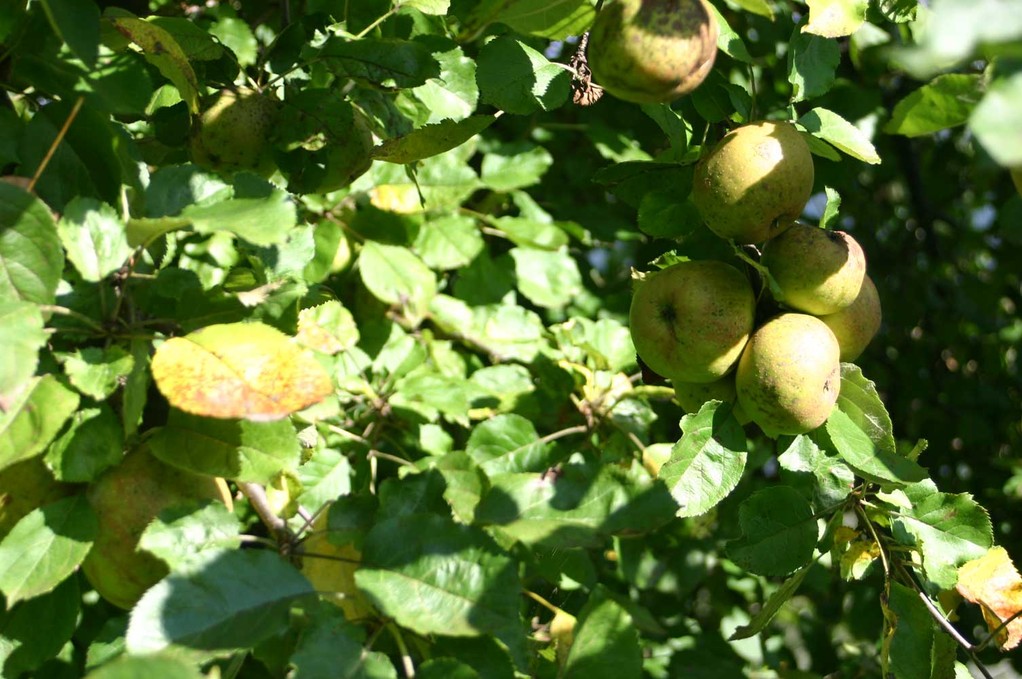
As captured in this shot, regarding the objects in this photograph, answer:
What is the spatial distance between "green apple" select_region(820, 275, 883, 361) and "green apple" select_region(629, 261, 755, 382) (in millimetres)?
132

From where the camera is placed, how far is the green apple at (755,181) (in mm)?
1206

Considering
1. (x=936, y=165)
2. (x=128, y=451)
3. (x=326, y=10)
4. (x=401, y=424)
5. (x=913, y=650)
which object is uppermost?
(x=326, y=10)

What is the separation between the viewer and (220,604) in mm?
960

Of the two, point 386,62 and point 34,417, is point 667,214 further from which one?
point 34,417

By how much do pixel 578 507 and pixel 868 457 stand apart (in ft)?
1.37

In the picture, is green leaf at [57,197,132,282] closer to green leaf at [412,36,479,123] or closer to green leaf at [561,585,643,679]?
green leaf at [412,36,479,123]

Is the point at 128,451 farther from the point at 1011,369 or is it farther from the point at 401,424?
the point at 1011,369

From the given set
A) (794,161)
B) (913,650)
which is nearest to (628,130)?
(794,161)

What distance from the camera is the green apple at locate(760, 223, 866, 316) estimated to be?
4.12ft

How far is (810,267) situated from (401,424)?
0.94 metres

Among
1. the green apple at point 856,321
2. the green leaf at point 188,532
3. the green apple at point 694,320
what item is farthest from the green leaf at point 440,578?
the green apple at point 856,321

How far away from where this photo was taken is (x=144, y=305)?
44.6 inches

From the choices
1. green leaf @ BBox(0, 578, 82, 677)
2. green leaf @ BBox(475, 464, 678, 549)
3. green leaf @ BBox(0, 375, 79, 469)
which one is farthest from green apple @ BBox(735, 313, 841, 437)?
green leaf @ BBox(0, 578, 82, 677)

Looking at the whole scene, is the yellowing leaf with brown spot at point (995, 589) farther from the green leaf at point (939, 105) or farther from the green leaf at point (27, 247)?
the green leaf at point (27, 247)
